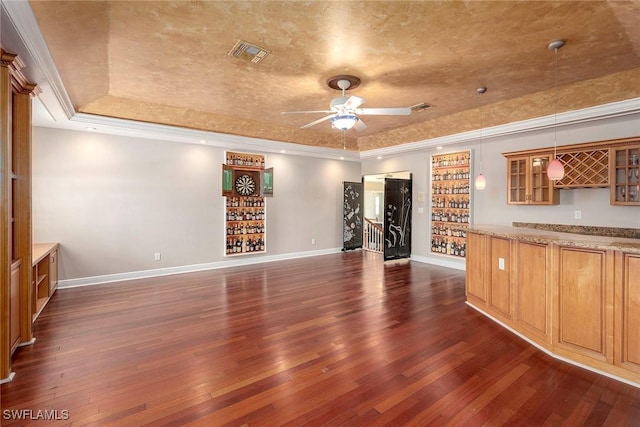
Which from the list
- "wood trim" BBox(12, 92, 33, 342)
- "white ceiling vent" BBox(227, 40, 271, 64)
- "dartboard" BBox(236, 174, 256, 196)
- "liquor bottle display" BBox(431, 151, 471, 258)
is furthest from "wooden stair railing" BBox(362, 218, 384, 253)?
"wood trim" BBox(12, 92, 33, 342)

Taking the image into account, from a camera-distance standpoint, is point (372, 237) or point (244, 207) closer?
point (244, 207)

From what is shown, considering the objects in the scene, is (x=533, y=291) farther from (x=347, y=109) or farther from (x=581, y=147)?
(x=581, y=147)

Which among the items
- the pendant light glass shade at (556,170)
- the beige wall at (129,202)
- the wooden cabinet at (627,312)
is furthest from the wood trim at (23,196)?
the pendant light glass shade at (556,170)

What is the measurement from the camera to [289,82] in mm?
4148

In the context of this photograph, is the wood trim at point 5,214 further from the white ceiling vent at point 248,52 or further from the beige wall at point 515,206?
the beige wall at point 515,206

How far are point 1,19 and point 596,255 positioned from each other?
4.93m

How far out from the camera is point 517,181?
547 centimetres

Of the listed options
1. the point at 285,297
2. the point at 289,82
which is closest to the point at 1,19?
the point at 289,82

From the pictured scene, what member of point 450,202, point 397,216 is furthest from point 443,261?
point 397,216

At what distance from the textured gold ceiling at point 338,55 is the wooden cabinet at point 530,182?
2.62 feet

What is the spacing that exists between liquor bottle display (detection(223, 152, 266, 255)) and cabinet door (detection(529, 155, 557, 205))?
5.43 meters

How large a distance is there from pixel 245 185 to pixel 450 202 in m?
4.72

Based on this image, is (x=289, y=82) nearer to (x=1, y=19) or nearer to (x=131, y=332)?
(x=1, y=19)

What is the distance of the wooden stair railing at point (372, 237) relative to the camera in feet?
29.5
